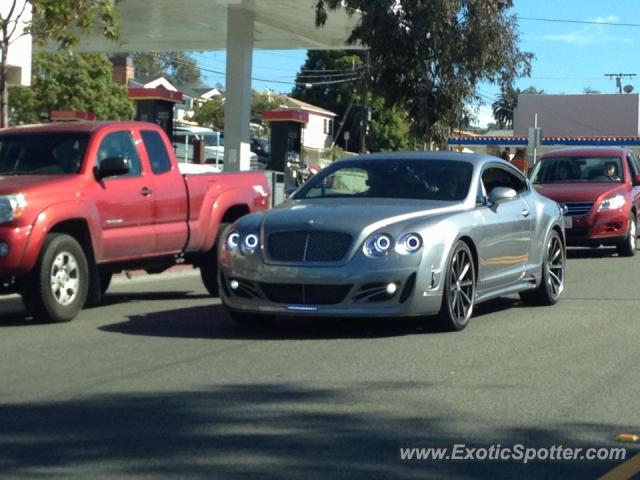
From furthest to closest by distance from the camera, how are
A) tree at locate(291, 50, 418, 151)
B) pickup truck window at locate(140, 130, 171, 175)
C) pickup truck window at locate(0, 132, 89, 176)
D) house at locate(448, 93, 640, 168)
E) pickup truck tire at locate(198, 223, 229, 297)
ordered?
tree at locate(291, 50, 418, 151)
house at locate(448, 93, 640, 168)
pickup truck tire at locate(198, 223, 229, 297)
pickup truck window at locate(140, 130, 171, 175)
pickup truck window at locate(0, 132, 89, 176)

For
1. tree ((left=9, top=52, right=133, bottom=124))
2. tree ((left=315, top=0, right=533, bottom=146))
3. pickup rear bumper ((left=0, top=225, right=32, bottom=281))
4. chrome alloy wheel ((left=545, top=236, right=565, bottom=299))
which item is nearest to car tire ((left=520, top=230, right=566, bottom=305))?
chrome alloy wheel ((left=545, top=236, right=565, bottom=299))

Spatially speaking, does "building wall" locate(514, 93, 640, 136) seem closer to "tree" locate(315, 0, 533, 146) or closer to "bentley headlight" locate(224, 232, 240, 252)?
"tree" locate(315, 0, 533, 146)

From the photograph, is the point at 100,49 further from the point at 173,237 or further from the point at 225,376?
the point at 225,376

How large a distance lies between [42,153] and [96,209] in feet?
3.16

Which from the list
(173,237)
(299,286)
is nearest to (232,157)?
(173,237)

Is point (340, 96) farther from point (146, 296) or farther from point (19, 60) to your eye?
point (146, 296)

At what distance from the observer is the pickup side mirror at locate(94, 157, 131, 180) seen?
1104 centimetres

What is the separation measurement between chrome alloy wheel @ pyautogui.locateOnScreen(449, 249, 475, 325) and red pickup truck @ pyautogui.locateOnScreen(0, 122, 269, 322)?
330 centimetres

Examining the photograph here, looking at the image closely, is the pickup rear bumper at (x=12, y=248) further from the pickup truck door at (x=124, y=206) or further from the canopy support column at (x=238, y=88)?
the canopy support column at (x=238, y=88)

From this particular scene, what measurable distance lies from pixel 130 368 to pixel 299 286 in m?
1.67

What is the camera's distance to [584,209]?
19.0 metres

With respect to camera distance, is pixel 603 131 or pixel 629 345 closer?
pixel 629 345

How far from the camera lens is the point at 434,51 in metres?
27.1

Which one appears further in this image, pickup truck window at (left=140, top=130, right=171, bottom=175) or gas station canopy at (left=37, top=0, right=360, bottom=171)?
gas station canopy at (left=37, top=0, right=360, bottom=171)
